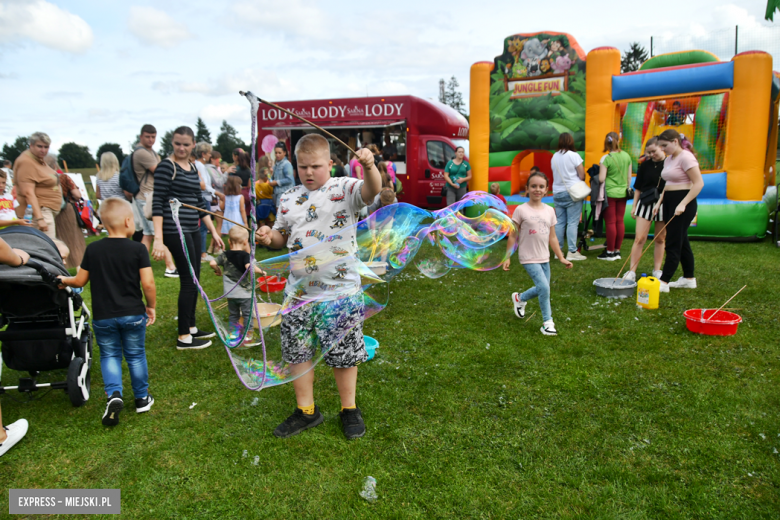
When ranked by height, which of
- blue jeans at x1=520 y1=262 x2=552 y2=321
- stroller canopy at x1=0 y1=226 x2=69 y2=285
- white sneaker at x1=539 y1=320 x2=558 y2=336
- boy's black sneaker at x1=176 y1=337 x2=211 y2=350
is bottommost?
boy's black sneaker at x1=176 y1=337 x2=211 y2=350

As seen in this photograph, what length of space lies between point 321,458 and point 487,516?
1.02 meters

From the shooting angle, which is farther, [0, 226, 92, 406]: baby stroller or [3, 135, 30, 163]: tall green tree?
[3, 135, 30, 163]: tall green tree

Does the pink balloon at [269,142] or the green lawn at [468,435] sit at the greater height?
the pink balloon at [269,142]

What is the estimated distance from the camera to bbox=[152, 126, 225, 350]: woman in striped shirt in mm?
4141

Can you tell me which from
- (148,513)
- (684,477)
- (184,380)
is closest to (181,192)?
(184,380)

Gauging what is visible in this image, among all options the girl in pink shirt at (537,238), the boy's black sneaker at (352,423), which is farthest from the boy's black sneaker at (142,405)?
the girl in pink shirt at (537,238)

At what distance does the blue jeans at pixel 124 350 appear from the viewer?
329cm

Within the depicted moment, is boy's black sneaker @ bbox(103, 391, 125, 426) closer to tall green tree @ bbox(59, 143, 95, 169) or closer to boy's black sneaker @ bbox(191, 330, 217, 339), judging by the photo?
boy's black sneaker @ bbox(191, 330, 217, 339)

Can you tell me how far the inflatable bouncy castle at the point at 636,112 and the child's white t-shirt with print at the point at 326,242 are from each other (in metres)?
8.49

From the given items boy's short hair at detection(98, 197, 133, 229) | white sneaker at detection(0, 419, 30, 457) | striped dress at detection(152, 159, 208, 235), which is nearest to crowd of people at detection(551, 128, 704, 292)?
striped dress at detection(152, 159, 208, 235)

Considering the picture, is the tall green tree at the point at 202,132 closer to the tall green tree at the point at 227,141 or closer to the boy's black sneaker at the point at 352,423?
the tall green tree at the point at 227,141

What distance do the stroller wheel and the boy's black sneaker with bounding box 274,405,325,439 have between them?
1539 millimetres

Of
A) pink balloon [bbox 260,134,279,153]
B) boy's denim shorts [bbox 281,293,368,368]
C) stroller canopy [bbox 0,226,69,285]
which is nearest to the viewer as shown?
boy's denim shorts [bbox 281,293,368,368]

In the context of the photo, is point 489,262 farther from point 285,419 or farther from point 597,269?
point 597,269
